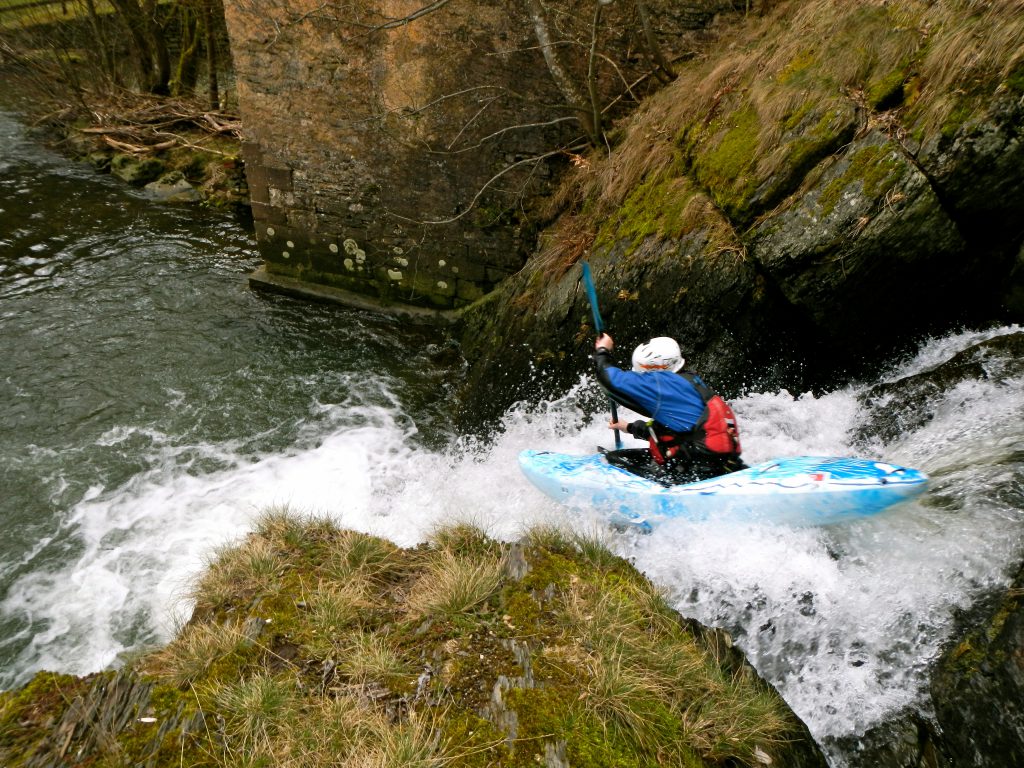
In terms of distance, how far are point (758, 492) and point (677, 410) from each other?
665 mm

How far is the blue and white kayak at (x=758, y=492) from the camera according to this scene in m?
3.35

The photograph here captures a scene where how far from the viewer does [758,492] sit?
3600 mm

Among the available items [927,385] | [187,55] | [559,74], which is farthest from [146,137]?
[927,385]

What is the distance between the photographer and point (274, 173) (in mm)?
7879

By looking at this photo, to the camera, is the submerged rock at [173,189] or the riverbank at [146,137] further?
the riverbank at [146,137]

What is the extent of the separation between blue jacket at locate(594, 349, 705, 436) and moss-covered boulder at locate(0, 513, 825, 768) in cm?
99

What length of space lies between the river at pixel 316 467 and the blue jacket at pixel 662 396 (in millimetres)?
632

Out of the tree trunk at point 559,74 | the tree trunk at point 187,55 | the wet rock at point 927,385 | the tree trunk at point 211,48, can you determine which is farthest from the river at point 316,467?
the tree trunk at point 187,55

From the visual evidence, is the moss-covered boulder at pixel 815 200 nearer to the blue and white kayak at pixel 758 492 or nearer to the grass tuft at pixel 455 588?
the blue and white kayak at pixel 758 492

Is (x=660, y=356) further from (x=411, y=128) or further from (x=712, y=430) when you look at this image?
(x=411, y=128)

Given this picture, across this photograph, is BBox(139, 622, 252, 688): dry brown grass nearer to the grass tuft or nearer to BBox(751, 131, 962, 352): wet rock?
the grass tuft

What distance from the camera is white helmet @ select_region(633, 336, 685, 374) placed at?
4.01 metres

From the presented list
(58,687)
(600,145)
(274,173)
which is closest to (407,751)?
(58,687)

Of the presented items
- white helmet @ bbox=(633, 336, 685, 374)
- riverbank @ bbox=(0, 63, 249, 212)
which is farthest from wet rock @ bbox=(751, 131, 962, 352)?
riverbank @ bbox=(0, 63, 249, 212)
